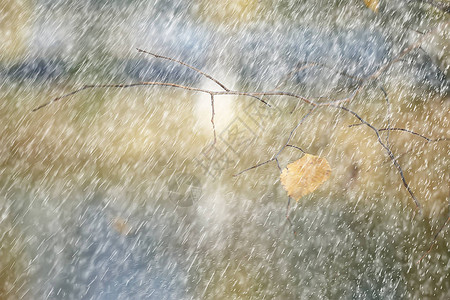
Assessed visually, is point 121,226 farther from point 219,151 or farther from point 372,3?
point 372,3

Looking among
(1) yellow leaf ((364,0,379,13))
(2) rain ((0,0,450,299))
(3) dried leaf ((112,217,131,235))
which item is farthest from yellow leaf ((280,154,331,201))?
(3) dried leaf ((112,217,131,235))

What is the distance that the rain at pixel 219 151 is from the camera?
8.64 ft

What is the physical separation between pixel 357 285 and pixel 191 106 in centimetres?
166

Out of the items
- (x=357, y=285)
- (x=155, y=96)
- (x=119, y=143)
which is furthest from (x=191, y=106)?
(x=357, y=285)

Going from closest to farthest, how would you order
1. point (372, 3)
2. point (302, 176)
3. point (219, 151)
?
point (302, 176) → point (372, 3) → point (219, 151)

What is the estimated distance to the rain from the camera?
263cm

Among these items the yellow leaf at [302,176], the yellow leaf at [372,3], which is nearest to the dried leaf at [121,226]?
the yellow leaf at [302,176]

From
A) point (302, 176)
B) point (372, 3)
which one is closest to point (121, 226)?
point (302, 176)

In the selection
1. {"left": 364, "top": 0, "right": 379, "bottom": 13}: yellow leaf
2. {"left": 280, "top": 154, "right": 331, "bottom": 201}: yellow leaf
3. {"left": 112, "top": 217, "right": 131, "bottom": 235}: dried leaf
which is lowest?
{"left": 112, "top": 217, "right": 131, "bottom": 235}: dried leaf

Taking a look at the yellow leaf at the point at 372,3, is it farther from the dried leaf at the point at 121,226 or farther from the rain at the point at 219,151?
the dried leaf at the point at 121,226

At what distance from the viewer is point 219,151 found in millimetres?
3094

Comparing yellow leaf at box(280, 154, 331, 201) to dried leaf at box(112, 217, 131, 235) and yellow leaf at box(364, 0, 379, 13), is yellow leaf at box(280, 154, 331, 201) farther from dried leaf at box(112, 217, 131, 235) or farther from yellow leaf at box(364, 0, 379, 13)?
dried leaf at box(112, 217, 131, 235)

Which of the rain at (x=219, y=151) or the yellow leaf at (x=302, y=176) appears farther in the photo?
the rain at (x=219, y=151)

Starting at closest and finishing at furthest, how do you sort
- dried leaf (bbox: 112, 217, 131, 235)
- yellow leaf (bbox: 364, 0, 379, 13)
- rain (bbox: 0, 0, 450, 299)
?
yellow leaf (bbox: 364, 0, 379, 13)
rain (bbox: 0, 0, 450, 299)
dried leaf (bbox: 112, 217, 131, 235)
